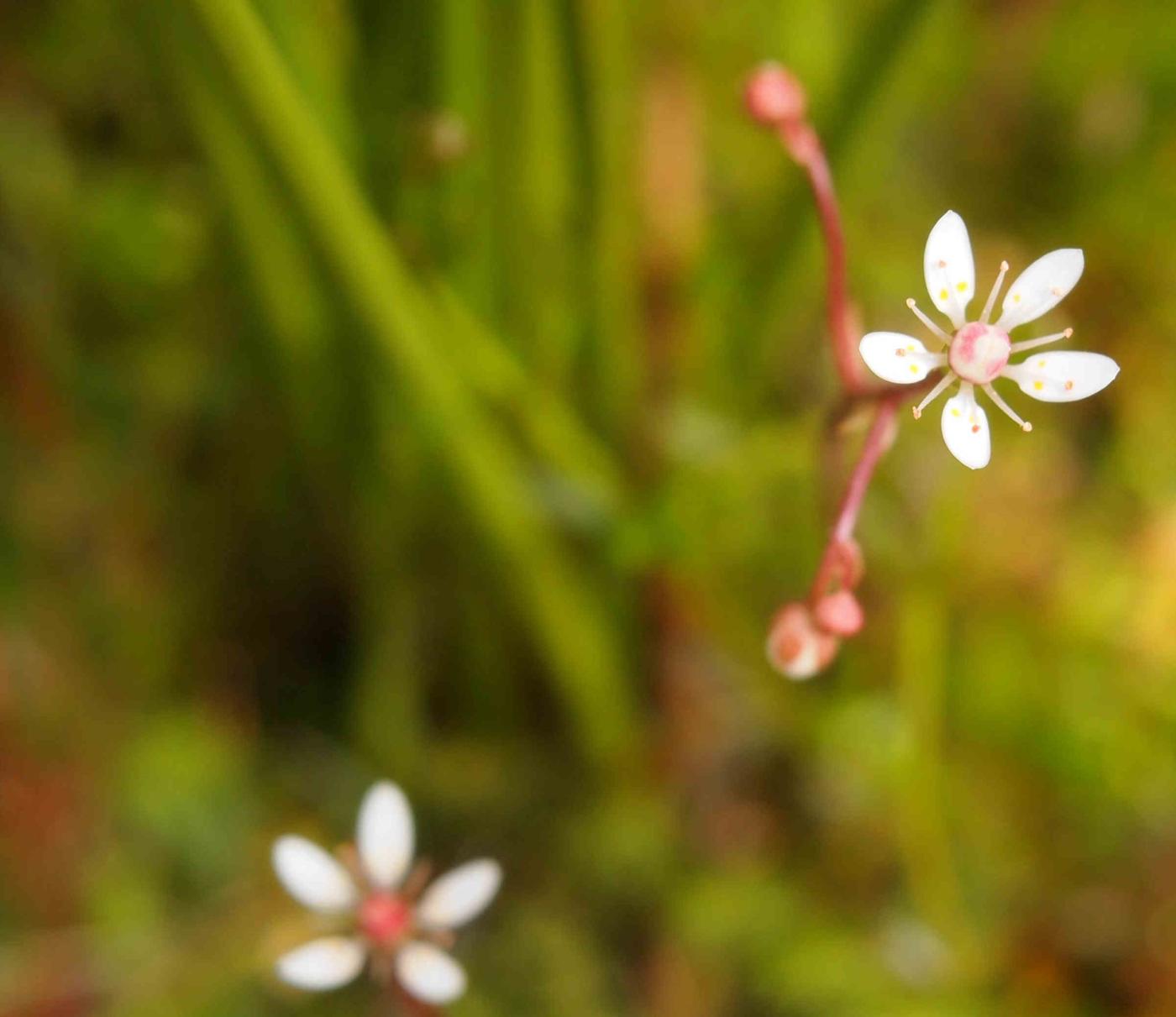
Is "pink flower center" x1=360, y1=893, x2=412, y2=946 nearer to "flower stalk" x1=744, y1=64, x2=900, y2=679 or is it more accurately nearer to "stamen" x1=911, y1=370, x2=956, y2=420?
"flower stalk" x1=744, y1=64, x2=900, y2=679

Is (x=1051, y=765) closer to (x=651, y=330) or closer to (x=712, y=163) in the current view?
(x=651, y=330)

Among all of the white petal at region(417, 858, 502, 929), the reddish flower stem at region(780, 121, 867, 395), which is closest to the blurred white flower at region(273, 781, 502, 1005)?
the white petal at region(417, 858, 502, 929)

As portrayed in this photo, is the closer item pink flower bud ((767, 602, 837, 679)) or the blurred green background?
pink flower bud ((767, 602, 837, 679))

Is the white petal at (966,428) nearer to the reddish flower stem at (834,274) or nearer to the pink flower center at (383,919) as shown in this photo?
the reddish flower stem at (834,274)

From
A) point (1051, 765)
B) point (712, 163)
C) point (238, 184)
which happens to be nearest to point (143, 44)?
point (238, 184)

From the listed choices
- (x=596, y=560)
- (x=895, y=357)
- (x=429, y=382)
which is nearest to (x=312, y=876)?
(x=429, y=382)

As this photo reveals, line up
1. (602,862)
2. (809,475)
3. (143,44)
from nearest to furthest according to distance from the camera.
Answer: (143,44)
(809,475)
(602,862)
